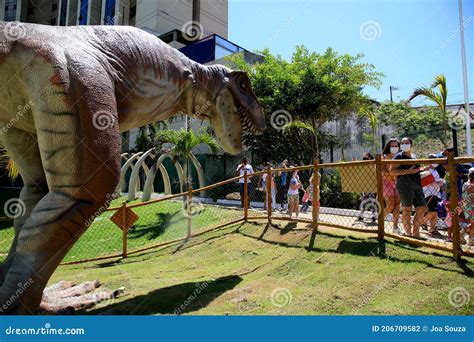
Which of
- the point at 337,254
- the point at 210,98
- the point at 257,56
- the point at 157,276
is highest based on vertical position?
the point at 257,56

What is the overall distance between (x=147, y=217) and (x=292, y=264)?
7280 millimetres

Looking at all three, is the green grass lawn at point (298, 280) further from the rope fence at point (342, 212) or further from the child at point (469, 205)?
the child at point (469, 205)

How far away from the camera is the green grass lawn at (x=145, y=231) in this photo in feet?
27.6

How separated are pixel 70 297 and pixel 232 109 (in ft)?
8.20

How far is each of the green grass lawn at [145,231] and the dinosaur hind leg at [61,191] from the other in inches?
219

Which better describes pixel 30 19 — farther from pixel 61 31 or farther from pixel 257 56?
pixel 61 31

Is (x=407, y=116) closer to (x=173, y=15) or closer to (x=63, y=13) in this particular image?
(x=173, y=15)

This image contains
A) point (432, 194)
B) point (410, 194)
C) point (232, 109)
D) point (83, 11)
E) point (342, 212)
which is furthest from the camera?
point (83, 11)

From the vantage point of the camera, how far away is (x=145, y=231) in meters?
9.66

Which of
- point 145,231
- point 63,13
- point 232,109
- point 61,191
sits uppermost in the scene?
point 63,13

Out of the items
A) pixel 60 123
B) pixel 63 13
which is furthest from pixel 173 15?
pixel 60 123

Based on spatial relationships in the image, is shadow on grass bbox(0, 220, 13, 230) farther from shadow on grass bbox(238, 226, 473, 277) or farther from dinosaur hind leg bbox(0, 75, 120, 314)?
dinosaur hind leg bbox(0, 75, 120, 314)

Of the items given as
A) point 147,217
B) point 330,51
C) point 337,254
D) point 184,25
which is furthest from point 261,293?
point 184,25

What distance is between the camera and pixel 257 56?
65.7 feet
